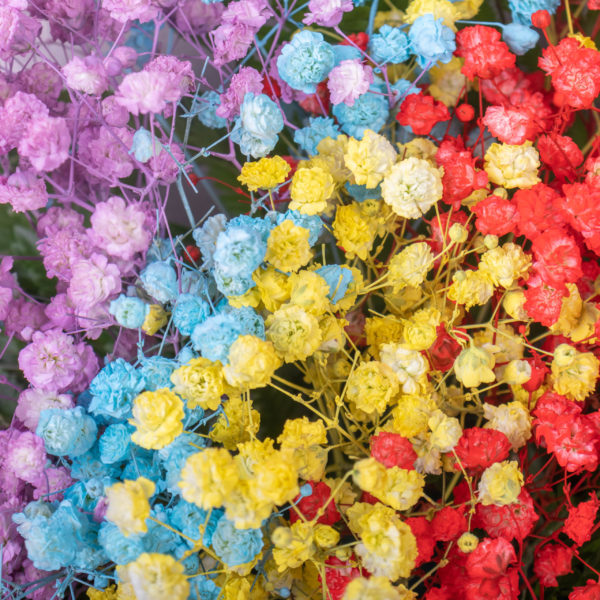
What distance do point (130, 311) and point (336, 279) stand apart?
0.65 feet

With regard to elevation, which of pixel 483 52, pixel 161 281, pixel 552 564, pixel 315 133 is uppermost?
pixel 483 52

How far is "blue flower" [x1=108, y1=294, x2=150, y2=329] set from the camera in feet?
2.16

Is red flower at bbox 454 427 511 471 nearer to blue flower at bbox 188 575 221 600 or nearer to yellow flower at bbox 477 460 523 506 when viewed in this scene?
yellow flower at bbox 477 460 523 506

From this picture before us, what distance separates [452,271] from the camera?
0.77m

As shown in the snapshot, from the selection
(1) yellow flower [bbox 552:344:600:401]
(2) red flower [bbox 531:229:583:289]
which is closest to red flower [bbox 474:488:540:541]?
(1) yellow flower [bbox 552:344:600:401]

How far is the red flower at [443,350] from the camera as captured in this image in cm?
73

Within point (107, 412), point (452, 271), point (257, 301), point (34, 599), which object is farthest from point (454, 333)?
point (34, 599)

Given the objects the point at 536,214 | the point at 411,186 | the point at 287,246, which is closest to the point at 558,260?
the point at 536,214

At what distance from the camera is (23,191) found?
684 mm

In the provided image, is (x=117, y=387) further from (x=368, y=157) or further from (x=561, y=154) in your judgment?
(x=561, y=154)

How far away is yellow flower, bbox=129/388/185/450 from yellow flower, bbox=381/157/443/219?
279 millimetres

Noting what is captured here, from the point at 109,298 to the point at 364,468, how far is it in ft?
1.11

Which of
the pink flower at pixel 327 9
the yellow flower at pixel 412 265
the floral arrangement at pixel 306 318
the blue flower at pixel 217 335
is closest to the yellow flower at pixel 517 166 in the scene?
the floral arrangement at pixel 306 318

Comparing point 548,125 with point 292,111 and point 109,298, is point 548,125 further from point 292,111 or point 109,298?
point 109,298
